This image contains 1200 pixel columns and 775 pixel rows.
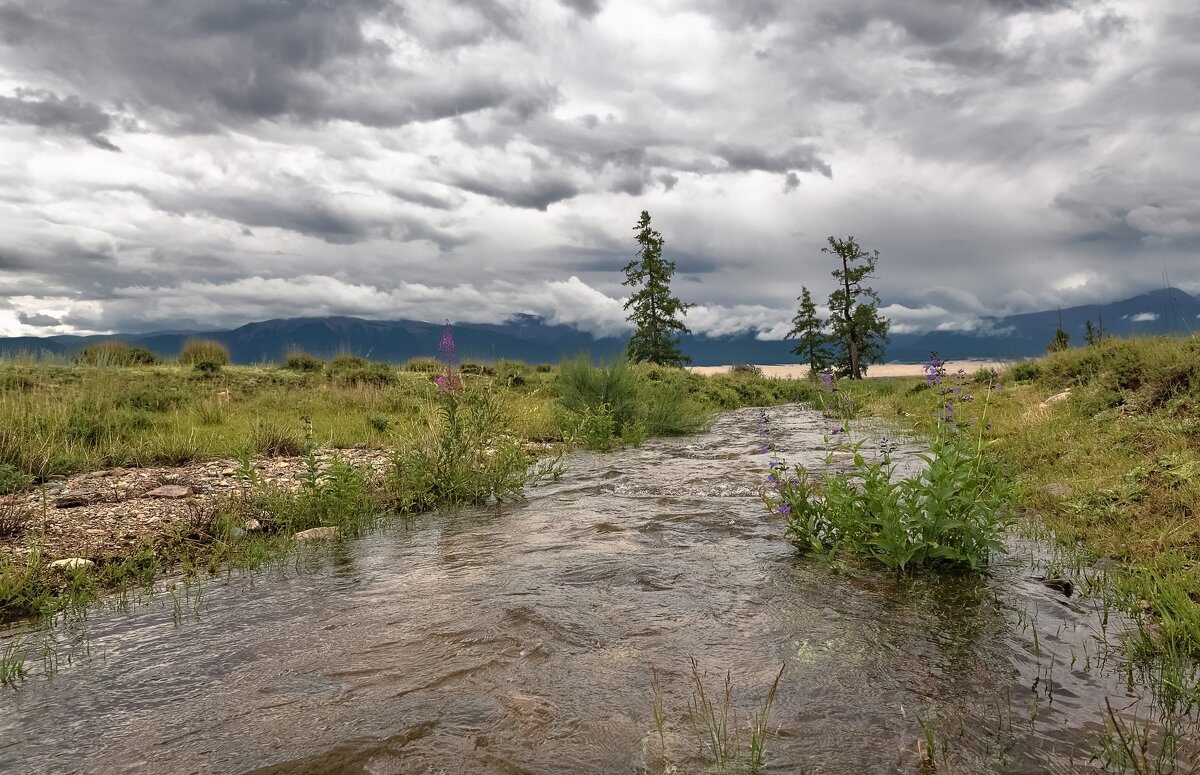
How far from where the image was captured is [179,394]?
1277 centimetres

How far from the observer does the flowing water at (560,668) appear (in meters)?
2.46

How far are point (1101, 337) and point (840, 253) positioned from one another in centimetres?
3321

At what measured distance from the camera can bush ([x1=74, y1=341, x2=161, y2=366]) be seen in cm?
1684

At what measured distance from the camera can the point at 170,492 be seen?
673 cm

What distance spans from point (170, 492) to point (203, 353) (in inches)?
581

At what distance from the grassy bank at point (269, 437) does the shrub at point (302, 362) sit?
1.80 meters

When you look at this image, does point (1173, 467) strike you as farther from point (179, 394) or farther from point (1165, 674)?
point (179, 394)

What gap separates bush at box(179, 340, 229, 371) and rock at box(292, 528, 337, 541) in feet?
47.9

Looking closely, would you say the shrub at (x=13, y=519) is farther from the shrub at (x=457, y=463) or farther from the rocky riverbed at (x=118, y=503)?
the shrub at (x=457, y=463)

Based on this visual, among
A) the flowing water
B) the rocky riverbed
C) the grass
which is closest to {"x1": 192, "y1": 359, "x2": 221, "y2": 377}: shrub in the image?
the rocky riverbed

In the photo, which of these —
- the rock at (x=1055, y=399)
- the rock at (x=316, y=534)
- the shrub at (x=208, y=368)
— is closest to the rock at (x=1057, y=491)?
the rock at (x=1055, y=399)

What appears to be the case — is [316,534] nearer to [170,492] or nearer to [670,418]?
[170,492]

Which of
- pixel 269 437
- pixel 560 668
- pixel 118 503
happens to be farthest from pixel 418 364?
pixel 560 668

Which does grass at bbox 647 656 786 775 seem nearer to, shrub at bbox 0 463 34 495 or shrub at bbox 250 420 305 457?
shrub at bbox 0 463 34 495
